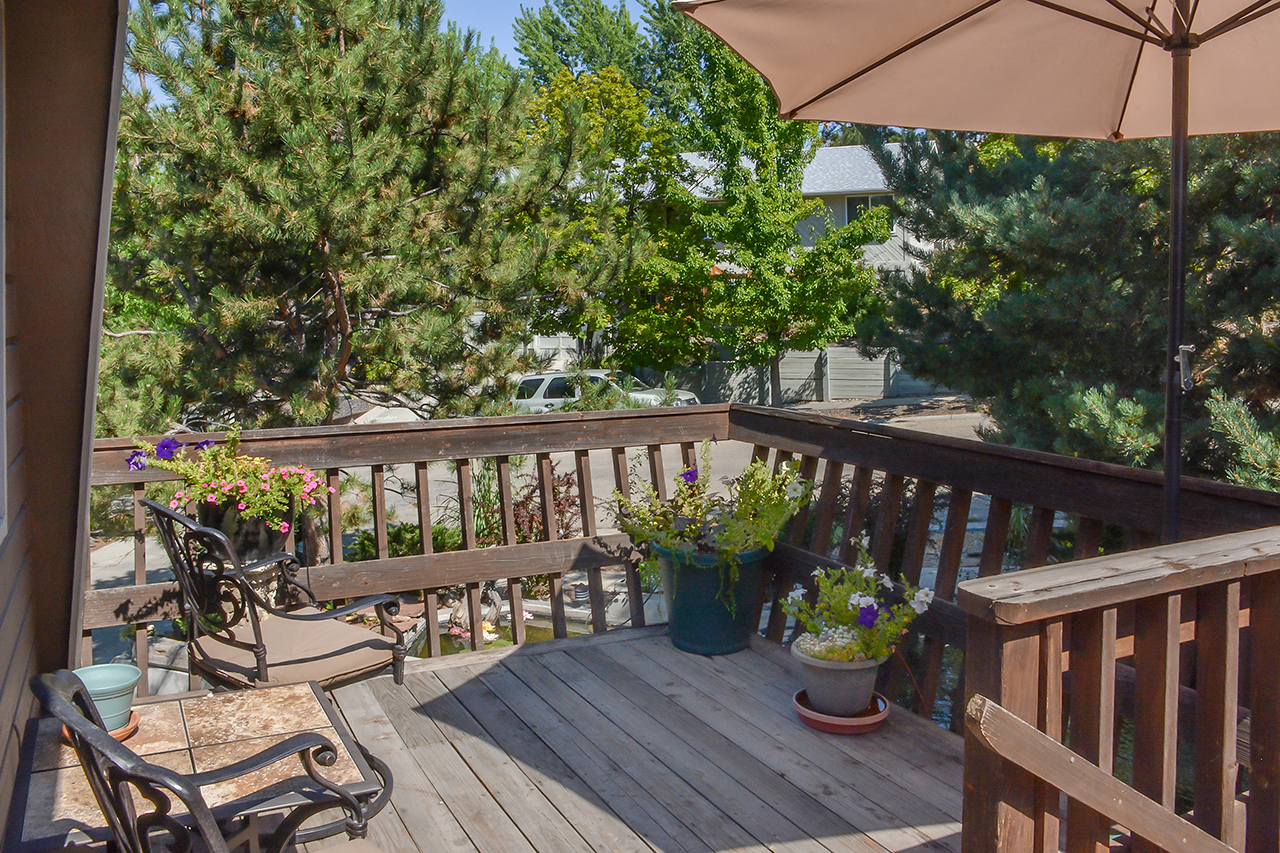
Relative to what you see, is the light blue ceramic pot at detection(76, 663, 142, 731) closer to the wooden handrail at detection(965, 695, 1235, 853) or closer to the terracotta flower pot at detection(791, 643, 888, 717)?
the wooden handrail at detection(965, 695, 1235, 853)

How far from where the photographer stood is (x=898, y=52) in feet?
7.83

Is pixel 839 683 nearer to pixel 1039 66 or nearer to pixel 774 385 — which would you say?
pixel 1039 66

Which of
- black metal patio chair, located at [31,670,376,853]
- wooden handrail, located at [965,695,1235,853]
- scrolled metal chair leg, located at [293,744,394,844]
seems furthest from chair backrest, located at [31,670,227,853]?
wooden handrail, located at [965,695,1235,853]

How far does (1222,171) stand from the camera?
442cm

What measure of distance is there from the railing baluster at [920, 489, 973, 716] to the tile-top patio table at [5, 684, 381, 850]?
1778mm

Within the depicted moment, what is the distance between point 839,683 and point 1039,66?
1766 mm

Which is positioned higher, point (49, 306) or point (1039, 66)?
point (1039, 66)

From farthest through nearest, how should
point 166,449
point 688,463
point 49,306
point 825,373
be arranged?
point 825,373 → point 688,463 → point 166,449 → point 49,306

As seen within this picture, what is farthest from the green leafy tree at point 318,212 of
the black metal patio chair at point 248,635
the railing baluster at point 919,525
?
the railing baluster at point 919,525

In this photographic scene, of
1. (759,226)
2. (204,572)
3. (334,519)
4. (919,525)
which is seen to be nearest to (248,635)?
(204,572)

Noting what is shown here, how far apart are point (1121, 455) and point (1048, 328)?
1.03 meters

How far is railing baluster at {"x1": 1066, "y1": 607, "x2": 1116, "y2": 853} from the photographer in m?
1.42

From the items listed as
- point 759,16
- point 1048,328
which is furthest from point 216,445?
point 1048,328

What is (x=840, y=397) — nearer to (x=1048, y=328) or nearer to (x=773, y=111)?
(x=773, y=111)
